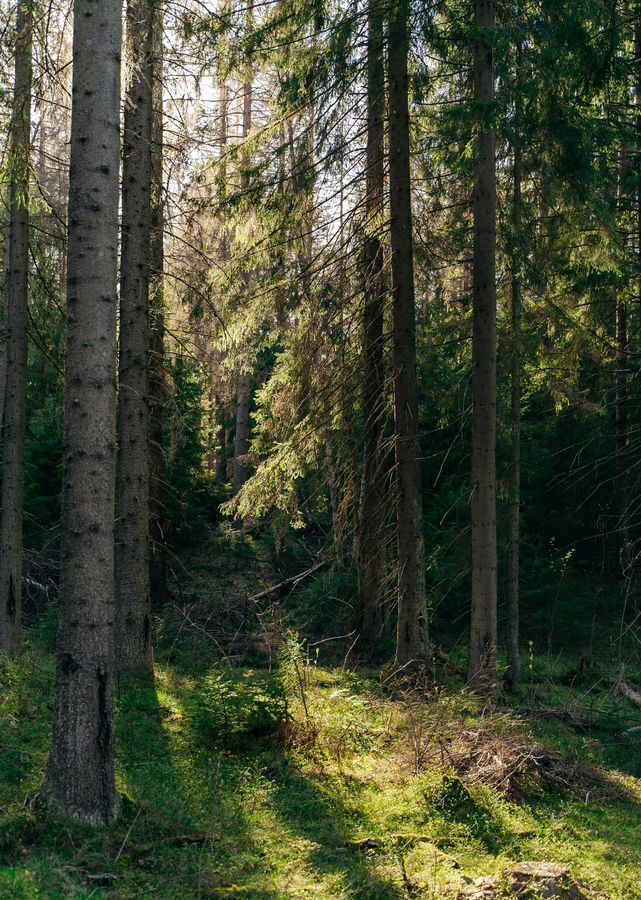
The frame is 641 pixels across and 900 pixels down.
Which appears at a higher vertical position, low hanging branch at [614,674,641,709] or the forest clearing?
the forest clearing

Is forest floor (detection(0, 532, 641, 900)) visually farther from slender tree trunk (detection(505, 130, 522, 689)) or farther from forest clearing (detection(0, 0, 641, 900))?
slender tree trunk (detection(505, 130, 522, 689))

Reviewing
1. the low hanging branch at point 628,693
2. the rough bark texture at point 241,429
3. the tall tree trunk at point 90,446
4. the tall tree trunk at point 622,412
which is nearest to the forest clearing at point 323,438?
the tall tree trunk at point 90,446

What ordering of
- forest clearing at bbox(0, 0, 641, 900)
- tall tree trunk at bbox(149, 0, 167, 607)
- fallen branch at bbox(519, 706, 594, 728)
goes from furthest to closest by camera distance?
tall tree trunk at bbox(149, 0, 167, 607)
fallen branch at bbox(519, 706, 594, 728)
forest clearing at bbox(0, 0, 641, 900)

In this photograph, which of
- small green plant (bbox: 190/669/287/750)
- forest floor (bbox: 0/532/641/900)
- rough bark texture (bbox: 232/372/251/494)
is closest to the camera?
forest floor (bbox: 0/532/641/900)

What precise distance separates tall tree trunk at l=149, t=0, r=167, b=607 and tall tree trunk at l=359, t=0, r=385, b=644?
2.88 m

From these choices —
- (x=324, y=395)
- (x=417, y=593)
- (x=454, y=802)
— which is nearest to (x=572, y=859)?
(x=454, y=802)

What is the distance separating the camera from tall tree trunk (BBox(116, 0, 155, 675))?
9.63 meters

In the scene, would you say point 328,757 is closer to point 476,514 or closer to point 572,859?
point 572,859

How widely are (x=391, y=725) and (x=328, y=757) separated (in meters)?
1.27

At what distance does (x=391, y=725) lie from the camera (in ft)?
27.7

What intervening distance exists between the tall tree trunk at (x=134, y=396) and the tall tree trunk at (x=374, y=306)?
3.06 metres

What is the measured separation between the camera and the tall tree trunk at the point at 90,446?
529 centimetres

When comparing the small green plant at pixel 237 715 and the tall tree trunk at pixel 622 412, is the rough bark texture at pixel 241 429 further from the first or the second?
the small green plant at pixel 237 715

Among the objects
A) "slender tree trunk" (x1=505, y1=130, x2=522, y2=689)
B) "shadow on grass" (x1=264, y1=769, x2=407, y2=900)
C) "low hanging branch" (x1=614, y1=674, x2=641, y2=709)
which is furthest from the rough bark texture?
"shadow on grass" (x1=264, y1=769, x2=407, y2=900)
